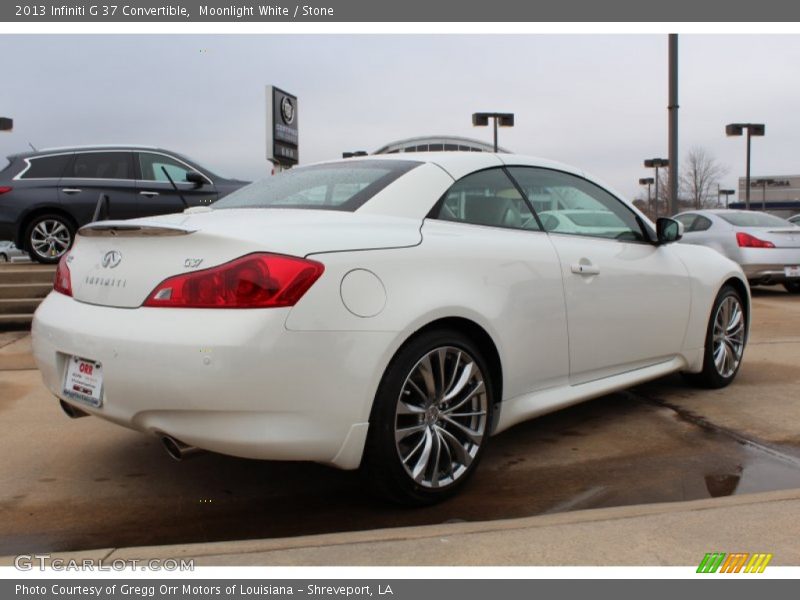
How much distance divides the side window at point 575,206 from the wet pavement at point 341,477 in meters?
1.09

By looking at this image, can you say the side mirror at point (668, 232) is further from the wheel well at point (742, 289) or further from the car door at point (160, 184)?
the car door at point (160, 184)

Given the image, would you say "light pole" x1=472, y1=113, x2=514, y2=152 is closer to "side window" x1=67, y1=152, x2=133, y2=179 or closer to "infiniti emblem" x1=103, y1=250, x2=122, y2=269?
"side window" x1=67, y1=152, x2=133, y2=179

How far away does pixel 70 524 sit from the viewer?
301 cm

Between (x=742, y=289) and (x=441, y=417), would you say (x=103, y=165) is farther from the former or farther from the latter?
(x=441, y=417)

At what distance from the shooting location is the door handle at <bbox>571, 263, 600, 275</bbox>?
12.5ft

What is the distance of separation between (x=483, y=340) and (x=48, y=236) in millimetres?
8216

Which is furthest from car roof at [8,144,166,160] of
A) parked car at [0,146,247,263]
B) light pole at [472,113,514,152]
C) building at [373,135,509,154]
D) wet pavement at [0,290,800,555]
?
building at [373,135,509,154]

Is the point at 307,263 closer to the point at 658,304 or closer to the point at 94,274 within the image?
the point at 94,274

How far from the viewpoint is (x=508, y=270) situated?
3.44 metres

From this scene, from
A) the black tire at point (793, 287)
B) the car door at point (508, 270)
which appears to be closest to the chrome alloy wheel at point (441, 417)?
the car door at point (508, 270)

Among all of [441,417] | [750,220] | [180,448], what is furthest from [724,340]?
[750,220]

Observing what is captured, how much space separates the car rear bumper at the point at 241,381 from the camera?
2.62m

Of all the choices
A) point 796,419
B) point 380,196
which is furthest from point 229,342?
point 796,419
